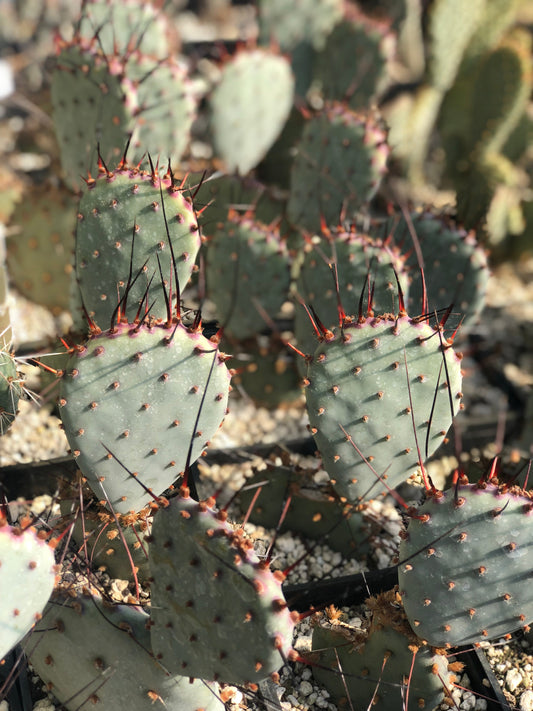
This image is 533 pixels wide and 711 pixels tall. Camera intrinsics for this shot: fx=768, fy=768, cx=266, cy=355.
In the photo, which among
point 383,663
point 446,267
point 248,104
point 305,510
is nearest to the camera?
point 383,663

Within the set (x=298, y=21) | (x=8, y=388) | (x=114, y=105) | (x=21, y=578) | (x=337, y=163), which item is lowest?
(x=21, y=578)

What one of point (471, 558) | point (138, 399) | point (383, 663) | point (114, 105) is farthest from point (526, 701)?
point (114, 105)

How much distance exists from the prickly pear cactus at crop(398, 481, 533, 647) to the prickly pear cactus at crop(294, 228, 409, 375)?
55cm

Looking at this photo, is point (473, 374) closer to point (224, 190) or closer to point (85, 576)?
point (224, 190)

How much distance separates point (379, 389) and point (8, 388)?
2.17 ft

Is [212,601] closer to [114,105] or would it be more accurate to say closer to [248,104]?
[114,105]

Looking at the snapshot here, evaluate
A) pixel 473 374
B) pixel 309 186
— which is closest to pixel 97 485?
pixel 309 186

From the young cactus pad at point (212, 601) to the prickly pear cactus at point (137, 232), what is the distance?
494 mm

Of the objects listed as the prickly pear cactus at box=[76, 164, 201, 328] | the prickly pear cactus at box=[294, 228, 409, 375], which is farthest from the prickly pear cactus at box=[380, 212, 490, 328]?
the prickly pear cactus at box=[76, 164, 201, 328]

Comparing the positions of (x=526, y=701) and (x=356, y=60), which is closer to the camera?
(x=526, y=701)

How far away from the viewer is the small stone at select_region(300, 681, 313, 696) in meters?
1.40

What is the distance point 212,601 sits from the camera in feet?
3.37

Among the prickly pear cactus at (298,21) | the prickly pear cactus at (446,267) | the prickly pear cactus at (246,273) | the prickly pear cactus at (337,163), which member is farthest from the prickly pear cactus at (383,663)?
the prickly pear cactus at (298,21)

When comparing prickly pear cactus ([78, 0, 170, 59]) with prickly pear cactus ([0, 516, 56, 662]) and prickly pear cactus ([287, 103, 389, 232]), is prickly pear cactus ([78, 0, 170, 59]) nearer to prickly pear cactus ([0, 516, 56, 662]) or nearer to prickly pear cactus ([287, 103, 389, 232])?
prickly pear cactus ([287, 103, 389, 232])
